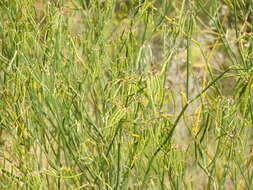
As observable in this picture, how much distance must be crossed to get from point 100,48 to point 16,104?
485mm

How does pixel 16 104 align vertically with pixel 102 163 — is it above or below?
above

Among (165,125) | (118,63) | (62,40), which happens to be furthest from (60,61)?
(165,125)

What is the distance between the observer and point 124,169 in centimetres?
286

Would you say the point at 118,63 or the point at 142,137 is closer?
the point at 142,137

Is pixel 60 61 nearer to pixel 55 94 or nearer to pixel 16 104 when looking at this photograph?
pixel 55 94

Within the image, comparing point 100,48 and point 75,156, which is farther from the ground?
point 100,48

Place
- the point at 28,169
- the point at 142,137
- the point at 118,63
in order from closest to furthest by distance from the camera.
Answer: the point at 142,137
the point at 28,169
the point at 118,63

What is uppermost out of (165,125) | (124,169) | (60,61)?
(60,61)

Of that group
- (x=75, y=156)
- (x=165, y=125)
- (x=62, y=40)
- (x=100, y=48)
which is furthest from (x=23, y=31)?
(x=165, y=125)

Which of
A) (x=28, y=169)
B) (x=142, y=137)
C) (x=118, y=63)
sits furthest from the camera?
(x=118, y=63)

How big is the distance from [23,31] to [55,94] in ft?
1.34

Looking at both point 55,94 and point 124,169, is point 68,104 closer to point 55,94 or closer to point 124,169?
point 55,94

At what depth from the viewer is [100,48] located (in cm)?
296

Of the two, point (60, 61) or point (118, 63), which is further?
point (118, 63)
